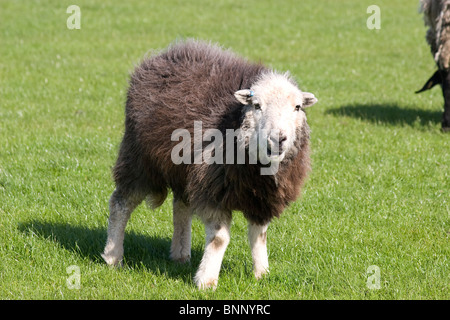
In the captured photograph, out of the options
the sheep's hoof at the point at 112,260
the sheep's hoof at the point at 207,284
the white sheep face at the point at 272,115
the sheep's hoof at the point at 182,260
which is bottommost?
the sheep's hoof at the point at 182,260

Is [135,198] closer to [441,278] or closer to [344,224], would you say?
[344,224]

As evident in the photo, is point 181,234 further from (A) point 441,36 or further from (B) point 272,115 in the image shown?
(A) point 441,36

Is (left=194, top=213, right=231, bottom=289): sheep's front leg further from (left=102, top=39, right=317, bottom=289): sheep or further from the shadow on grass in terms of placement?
the shadow on grass

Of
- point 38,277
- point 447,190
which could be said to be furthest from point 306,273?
point 447,190

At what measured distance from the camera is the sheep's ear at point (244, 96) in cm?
483

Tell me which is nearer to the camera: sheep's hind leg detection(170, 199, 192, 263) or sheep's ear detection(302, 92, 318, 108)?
sheep's ear detection(302, 92, 318, 108)

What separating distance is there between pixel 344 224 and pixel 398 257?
875 mm

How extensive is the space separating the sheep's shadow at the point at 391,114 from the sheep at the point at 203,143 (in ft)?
18.4

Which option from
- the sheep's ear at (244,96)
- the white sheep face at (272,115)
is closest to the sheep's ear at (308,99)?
the white sheep face at (272,115)

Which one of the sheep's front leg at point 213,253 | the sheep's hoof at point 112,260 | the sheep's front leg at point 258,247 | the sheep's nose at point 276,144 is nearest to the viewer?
the sheep's nose at point 276,144

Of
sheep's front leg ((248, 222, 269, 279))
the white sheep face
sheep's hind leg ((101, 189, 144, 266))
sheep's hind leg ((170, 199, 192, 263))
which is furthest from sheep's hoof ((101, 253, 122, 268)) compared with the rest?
the white sheep face

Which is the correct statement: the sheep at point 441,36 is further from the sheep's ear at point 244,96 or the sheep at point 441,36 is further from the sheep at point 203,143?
the sheep's ear at point 244,96

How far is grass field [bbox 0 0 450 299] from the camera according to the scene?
530 centimetres

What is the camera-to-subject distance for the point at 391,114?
11.2 meters
